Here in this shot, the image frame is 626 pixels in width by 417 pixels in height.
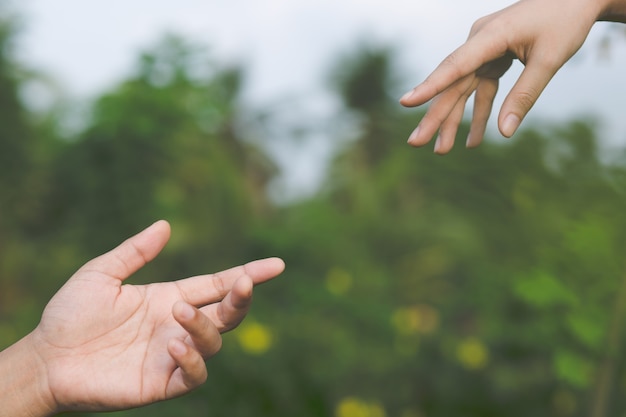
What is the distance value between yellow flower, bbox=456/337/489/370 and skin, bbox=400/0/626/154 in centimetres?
468

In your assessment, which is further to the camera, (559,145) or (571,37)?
(559,145)

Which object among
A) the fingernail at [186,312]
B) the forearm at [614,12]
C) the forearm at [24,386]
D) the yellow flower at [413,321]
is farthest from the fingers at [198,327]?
the yellow flower at [413,321]

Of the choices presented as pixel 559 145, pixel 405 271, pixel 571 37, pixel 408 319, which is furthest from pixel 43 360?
pixel 405 271

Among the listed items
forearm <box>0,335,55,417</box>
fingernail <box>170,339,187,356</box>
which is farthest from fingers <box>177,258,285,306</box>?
forearm <box>0,335,55,417</box>

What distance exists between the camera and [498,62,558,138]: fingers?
65.8 inches

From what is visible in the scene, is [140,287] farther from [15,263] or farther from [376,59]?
[376,59]

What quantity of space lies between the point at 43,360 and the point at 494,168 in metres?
2.83

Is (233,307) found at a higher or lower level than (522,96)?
lower

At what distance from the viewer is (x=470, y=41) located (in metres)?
1.69

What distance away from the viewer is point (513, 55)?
180 cm

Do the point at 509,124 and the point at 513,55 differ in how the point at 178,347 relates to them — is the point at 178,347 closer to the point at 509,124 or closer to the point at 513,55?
the point at 509,124

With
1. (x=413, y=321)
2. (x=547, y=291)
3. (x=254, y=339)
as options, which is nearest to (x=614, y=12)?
(x=547, y=291)

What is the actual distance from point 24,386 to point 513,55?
148cm

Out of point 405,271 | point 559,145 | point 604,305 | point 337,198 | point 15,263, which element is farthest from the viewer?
point 337,198
